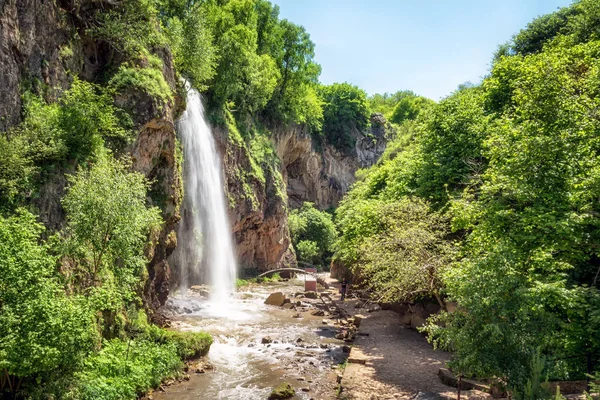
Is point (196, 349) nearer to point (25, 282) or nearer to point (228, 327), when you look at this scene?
point (228, 327)

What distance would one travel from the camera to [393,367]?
1391 cm

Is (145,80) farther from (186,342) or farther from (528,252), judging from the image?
(528,252)

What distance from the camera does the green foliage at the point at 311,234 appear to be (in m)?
51.3

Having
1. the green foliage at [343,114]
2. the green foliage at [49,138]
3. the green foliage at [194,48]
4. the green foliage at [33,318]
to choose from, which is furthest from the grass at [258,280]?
the green foliage at [343,114]

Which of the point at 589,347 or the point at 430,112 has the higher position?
the point at 430,112

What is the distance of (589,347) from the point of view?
952cm

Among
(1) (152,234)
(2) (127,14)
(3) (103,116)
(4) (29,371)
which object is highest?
(2) (127,14)

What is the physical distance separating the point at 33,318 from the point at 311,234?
45.9m

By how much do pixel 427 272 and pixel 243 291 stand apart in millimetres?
20123

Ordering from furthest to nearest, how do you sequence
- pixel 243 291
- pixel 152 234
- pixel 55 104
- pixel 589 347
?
pixel 243 291
pixel 152 234
pixel 55 104
pixel 589 347

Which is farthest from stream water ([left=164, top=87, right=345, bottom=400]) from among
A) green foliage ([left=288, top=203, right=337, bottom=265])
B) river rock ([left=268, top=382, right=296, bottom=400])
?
green foliage ([left=288, top=203, right=337, bottom=265])

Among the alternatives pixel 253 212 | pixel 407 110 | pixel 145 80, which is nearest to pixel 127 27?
pixel 145 80

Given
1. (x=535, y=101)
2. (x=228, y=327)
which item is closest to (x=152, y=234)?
(x=228, y=327)

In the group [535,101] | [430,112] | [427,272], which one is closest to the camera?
[535,101]
